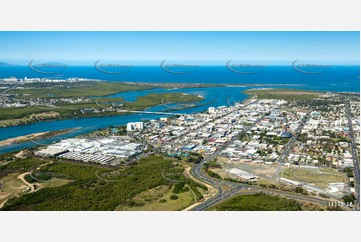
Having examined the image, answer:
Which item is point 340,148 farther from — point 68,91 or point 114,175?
point 68,91

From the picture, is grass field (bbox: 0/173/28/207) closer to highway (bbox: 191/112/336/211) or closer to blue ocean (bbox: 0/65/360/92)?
highway (bbox: 191/112/336/211)

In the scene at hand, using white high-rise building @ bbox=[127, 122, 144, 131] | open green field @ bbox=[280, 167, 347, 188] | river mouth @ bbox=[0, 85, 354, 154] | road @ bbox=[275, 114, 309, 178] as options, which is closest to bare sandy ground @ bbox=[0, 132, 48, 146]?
river mouth @ bbox=[0, 85, 354, 154]

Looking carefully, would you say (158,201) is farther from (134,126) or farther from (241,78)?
(241,78)

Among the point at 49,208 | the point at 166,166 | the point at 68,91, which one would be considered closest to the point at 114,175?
the point at 166,166

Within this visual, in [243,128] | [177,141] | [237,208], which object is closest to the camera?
[237,208]

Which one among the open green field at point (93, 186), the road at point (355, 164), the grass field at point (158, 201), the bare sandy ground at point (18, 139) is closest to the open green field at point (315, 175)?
the road at point (355, 164)
